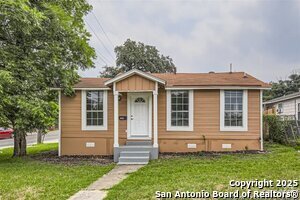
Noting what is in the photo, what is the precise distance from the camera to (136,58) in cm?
3656

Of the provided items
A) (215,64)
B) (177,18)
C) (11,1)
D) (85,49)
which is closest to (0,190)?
(11,1)

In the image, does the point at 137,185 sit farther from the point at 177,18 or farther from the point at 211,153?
the point at 177,18

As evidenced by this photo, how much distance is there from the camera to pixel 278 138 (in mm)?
15211

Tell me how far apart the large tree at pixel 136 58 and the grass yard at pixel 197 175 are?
2735 centimetres

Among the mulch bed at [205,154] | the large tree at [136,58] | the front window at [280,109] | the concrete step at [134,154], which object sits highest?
the large tree at [136,58]

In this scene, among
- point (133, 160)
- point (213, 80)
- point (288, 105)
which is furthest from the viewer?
point (288, 105)

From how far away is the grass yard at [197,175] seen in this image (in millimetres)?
6561

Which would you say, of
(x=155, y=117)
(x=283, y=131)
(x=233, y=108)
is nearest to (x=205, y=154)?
(x=233, y=108)

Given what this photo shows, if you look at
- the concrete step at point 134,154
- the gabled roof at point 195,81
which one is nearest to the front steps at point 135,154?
the concrete step at point 134,154

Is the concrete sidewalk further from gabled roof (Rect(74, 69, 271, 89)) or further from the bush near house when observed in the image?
the bush near house

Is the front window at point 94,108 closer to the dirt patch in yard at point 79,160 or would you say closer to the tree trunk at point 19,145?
Answer: the dirt patch in yard at point 79,160

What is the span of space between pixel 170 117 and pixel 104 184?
592cm

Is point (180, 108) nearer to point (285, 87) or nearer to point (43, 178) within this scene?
point (43, 178)

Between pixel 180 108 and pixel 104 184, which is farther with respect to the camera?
pixel 180 108
